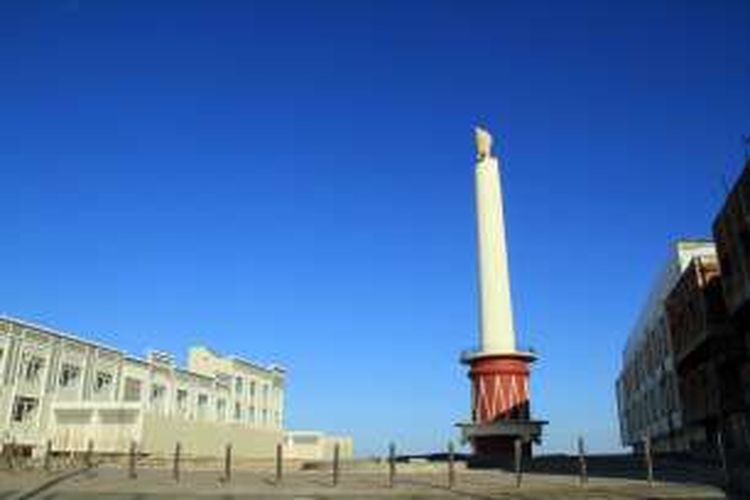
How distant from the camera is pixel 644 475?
3575cm

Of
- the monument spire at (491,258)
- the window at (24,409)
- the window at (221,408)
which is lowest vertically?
the window at (24,409)

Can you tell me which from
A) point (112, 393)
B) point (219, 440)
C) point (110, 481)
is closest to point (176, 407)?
point (112, 393)

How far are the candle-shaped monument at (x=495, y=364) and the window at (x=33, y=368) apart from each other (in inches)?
1482

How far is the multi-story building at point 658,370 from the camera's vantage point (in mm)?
86088

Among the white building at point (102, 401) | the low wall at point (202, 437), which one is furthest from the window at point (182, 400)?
the low wall at point (202, 437)

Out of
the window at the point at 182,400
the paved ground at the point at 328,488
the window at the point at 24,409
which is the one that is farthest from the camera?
the window at the point at 182,400

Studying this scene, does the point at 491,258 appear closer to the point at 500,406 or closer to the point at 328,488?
the point at 500,406

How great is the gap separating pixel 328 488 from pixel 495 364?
134 ft

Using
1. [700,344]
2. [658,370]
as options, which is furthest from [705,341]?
[658,370]

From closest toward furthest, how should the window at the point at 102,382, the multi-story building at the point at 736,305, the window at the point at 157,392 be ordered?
the multi-story building at the point at 736,305 → the window at the point at 102,382 → the window at the point at 157,392

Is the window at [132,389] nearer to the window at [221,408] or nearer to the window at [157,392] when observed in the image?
the window at [157,392]

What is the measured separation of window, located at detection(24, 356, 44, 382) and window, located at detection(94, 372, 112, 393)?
8.99 meters

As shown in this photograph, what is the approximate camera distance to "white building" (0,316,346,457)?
72.9m

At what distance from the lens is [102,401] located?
280 feet
